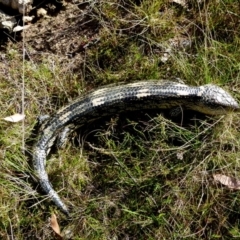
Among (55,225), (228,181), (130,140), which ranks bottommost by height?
(55,225)

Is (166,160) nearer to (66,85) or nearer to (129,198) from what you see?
(129,198)

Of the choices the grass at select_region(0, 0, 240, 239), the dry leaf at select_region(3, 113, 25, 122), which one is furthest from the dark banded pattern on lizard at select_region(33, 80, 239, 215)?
the dry leaf at select_region(3, 113, 25, 122)

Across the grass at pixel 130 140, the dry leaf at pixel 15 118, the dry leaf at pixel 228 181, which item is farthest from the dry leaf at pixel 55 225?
the dry leaf at pixel 228 181

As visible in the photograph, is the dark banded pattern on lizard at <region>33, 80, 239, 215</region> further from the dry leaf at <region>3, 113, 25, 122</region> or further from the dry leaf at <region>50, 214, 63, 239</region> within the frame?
the dry leaf at <region>50, 214, 63, 239</region>

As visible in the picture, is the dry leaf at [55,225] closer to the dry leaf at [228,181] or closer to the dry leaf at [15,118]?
the dry leaf at [15,118]

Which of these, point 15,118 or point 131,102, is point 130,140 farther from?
point 15,118

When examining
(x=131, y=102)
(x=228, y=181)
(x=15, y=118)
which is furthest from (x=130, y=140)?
(x=15, y=118)

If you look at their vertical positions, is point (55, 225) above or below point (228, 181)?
below
